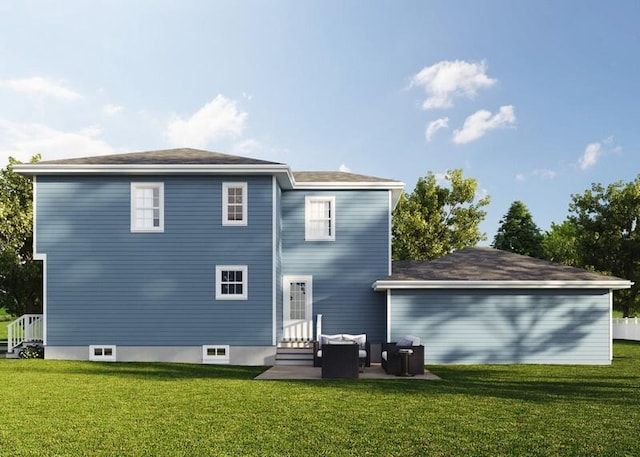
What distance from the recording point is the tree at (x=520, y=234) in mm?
37000

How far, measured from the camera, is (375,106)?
28.8m

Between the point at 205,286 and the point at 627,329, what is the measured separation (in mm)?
24345

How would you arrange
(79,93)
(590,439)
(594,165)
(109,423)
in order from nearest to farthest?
(590,439) → (109,423) → (79,93) → (594,165)

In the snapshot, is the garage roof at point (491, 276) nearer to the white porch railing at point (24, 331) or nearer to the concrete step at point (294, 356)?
the concrete step at point (294, 356)

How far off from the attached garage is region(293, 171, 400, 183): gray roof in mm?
3558

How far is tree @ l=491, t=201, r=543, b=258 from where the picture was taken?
37.0 metres

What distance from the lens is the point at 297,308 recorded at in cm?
1988

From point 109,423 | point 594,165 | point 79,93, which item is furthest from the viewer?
point 594,165

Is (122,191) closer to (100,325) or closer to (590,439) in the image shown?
(100,325)

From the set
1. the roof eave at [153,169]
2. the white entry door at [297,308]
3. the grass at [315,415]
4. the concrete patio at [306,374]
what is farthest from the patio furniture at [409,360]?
the roof eave at [153,169]

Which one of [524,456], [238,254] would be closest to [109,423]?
[524,456]

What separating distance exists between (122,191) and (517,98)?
21629mm

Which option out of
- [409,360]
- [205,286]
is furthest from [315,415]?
[205,286]

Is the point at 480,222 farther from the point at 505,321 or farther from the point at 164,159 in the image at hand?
the point at 164,159
